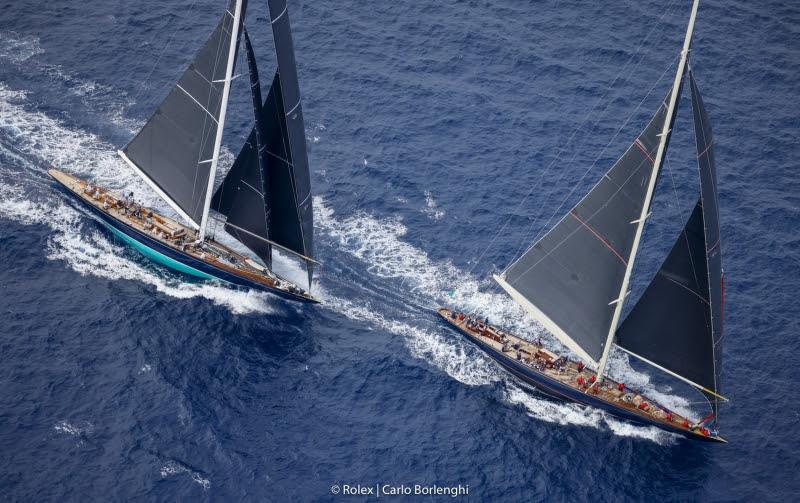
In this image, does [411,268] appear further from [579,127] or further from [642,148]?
[642,148]

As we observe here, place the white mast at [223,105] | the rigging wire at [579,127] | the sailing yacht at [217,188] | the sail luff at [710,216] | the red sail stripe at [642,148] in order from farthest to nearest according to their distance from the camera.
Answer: the rigging wire at [579,127]
the sailing yacht at [217,188]
the white mast at [223,105]
the red sail stripe at [642,148]
the sail luff at [710,216]

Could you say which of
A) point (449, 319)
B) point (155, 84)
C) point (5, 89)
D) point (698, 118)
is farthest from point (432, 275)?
point (5, 89)

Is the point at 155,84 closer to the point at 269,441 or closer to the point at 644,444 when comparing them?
the point at 269,441

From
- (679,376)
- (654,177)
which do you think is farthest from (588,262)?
(679,376)

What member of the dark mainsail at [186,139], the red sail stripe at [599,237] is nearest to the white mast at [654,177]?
the red sail stripe at [599,237]

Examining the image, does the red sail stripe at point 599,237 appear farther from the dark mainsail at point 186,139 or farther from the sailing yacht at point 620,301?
the dark mainsail at point 186,139
